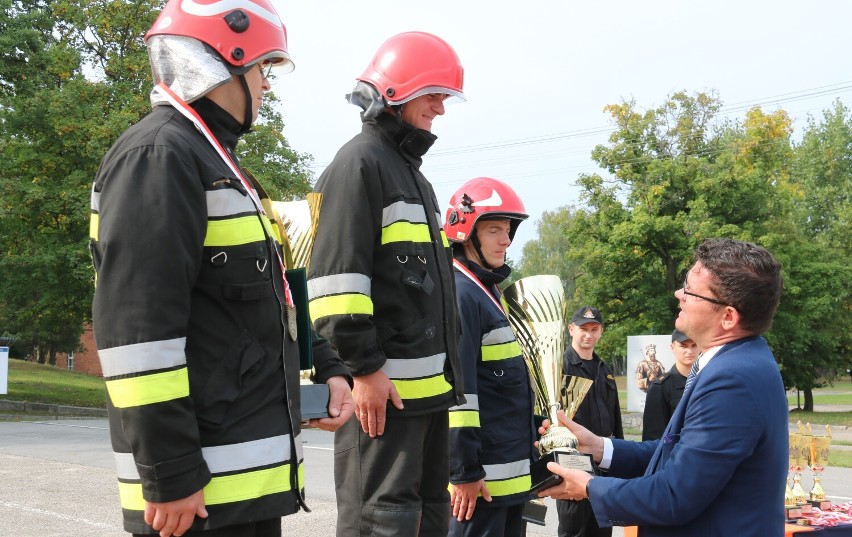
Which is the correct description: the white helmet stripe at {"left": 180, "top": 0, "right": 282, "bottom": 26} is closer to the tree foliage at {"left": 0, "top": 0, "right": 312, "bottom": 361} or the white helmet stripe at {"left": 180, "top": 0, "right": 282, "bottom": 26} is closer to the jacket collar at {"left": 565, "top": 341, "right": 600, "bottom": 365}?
the jacket collar at {"left": 565, "top": 341, "right": 600, "bottom": 365}

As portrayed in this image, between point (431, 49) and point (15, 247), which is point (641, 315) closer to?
point (15, 247)

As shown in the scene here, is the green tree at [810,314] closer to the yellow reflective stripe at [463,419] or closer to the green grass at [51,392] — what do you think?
the green grass at [51,392]

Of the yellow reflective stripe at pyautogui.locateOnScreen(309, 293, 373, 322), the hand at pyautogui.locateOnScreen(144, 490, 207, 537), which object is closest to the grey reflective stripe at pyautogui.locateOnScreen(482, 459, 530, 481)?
the yellow reflective stripe at pyautogui.locateOnScreen(309, 293, 373, 322)

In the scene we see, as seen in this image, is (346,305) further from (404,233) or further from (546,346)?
(546,346)

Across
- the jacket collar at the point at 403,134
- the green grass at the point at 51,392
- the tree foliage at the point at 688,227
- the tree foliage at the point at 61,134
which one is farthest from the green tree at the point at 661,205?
the jacket collar at the point at 403,134

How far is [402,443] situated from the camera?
400 cm

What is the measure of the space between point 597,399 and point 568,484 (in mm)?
3998

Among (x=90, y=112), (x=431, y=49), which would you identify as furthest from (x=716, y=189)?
(x=431, y=49)

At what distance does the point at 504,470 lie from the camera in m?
4.98

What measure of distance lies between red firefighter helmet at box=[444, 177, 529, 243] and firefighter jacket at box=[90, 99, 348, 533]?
8.65ft

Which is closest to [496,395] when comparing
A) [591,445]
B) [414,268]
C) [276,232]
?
[591,445]

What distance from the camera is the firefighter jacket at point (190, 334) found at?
99.9 inches

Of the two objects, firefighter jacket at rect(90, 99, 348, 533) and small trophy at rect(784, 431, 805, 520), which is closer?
firefighter jacket at rect(90, 99, 348, 533)

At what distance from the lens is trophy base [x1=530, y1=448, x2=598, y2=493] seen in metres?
4.08
